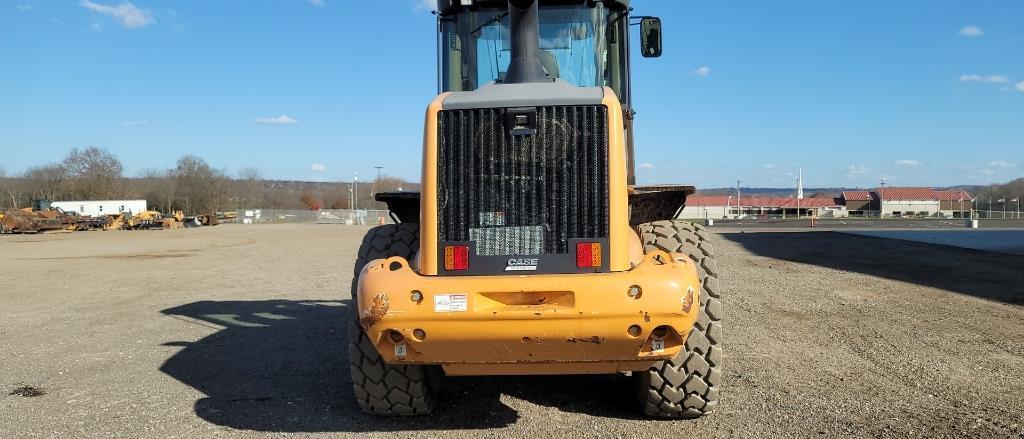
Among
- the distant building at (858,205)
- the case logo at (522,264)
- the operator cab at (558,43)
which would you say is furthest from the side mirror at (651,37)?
the distant building at (858,205)

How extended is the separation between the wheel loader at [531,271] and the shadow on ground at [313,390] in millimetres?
270

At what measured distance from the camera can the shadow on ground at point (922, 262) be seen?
12117mm

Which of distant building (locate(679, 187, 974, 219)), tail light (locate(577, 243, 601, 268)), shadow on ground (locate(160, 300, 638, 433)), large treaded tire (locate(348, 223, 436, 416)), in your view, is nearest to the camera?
tail light (locate(577, 243, 601, 268))

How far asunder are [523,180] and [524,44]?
3.67 feet

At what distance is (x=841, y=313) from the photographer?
917 cm

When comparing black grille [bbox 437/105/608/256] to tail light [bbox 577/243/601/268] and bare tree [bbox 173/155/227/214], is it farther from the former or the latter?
bare tree [bbox 173/155/227/214]

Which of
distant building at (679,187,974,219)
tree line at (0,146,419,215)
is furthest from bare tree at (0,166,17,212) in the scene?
distant building at (679,187,974,219)

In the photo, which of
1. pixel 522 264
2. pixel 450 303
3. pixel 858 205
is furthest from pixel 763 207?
pixel 450 303

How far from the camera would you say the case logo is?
3.83 metres

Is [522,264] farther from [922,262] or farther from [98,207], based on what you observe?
[98,207]

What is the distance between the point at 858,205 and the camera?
364ft

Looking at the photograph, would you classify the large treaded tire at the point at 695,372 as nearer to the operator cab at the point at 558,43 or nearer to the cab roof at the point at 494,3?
the operator cab at the point at 558,43

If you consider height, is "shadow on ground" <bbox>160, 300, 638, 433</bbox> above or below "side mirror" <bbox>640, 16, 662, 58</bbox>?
below

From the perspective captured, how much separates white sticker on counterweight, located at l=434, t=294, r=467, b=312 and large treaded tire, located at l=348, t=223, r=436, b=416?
83 centimetres
